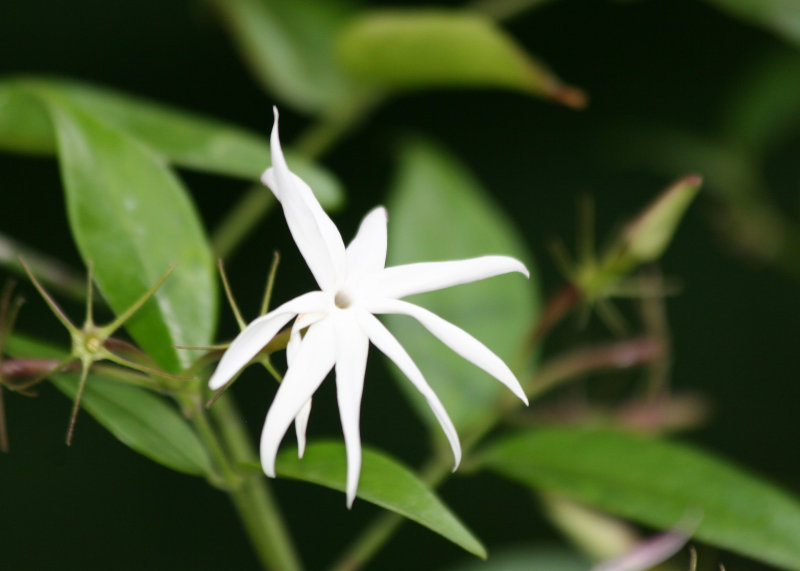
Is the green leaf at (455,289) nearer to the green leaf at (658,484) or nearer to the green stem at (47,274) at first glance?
the green leaf at (658,484)

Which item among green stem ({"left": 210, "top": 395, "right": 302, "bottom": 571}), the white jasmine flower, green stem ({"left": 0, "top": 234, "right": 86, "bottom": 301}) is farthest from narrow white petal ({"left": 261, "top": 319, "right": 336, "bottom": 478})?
green stem ({"left": 0, "top": 234, "right": 86, "bottom": 301})

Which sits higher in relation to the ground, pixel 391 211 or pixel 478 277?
pixel 391 211

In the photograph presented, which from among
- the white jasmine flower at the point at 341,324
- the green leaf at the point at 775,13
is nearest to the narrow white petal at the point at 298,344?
the white jasmine flower at the point at 341,324

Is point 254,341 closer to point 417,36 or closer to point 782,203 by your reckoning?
point 417,36

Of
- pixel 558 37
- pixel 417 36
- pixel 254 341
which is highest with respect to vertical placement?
pixel 558 37

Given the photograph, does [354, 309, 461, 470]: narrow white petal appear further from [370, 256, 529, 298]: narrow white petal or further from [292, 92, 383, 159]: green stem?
[292, 92, 383, 159]: green stem

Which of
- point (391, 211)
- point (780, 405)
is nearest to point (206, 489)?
point (391, 211)
